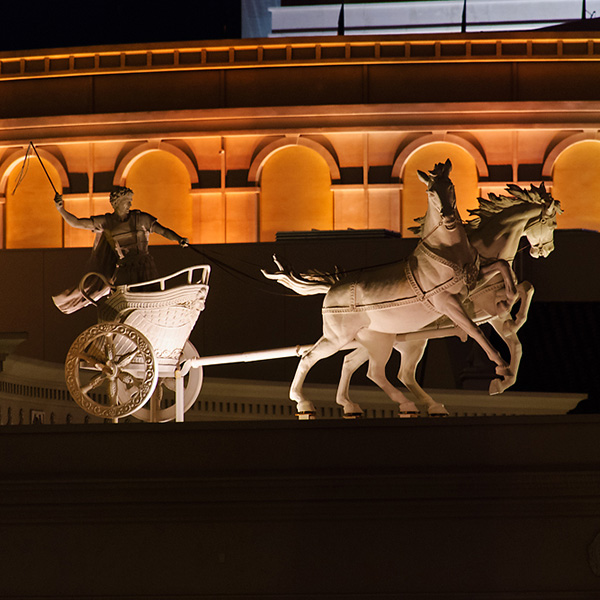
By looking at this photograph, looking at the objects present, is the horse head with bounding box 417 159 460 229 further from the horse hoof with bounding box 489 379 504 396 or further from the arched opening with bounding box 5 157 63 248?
the arched opening with bounding box 5 157 63 248

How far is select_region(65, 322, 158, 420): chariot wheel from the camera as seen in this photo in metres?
9.94

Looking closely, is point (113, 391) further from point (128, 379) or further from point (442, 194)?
point (442, 194)

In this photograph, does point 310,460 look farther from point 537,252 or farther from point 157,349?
point 537,252

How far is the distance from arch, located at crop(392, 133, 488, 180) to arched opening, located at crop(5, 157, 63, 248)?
605 cm

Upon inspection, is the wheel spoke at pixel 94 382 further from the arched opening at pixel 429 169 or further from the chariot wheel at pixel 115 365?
the arched opening at pixel 429 169

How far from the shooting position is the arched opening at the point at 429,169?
21.2m

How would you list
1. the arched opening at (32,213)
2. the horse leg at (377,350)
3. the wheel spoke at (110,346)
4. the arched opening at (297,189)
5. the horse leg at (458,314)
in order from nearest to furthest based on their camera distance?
the horse leg at (458,314) → the wheel spoke at (110,346) → the horse leg at (377,350) → the arched opening at (297,189) → the arched opening at (32,213)

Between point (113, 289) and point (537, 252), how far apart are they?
3.70m

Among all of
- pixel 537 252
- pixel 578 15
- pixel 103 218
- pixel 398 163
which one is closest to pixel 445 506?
pixel 537 252

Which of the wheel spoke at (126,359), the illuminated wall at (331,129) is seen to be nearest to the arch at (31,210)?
the illuminated wall at (331,129)

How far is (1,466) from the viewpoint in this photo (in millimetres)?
9094

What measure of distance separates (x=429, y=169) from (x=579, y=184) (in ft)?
8.60

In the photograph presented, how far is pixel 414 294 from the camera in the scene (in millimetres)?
9977

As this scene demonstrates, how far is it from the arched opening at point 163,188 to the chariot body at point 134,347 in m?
10.9
